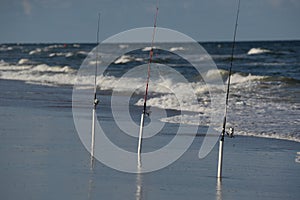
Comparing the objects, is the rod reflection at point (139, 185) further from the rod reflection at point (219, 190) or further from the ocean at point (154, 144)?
the rod reflection at point (219, 190)

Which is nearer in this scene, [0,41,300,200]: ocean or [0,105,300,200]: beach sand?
[0,105,300,200]: beach sand

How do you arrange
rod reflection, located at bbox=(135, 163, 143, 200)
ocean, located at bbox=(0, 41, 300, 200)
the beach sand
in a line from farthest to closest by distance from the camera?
ocean, located at bbox=(0, 41, 300, 200), the beach sand, rod reflection, located at bbox=(135, 163, 143, 200)

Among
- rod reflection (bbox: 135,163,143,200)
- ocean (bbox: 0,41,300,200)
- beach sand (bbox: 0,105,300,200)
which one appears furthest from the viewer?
ocean (bbox: 0,41,300,200)

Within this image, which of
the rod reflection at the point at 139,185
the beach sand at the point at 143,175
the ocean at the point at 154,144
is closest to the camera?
the rod reflection at the point at 139,185

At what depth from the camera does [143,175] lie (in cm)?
841

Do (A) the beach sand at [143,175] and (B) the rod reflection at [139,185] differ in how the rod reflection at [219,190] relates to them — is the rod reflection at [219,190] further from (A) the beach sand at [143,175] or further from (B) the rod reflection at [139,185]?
(B) the rod reflection at [139,185]

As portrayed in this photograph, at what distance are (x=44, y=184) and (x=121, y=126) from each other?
19.6 feet

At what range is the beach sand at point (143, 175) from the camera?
7418 millimetres

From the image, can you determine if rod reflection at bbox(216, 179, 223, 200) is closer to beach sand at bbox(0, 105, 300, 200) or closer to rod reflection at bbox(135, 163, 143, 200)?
beach sand at bbox(0, 105, 300, 200)

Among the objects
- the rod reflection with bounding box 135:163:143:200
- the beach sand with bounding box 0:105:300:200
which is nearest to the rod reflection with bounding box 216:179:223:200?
the beach sand with bounding box 0:105:300:200

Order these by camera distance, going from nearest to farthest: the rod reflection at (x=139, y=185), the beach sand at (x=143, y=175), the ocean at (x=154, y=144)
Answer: the rod reflection at (x=139, y=185) → the beach sand at (x=143, y=175) → the ocean at (x=154, y=144)

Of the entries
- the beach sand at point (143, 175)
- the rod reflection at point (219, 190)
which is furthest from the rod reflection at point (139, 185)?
the rod reflection at point (219, 190)

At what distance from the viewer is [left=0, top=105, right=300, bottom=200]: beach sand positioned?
742 centimetres

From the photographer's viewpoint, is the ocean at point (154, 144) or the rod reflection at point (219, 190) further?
the ocean at point (154, 144)
